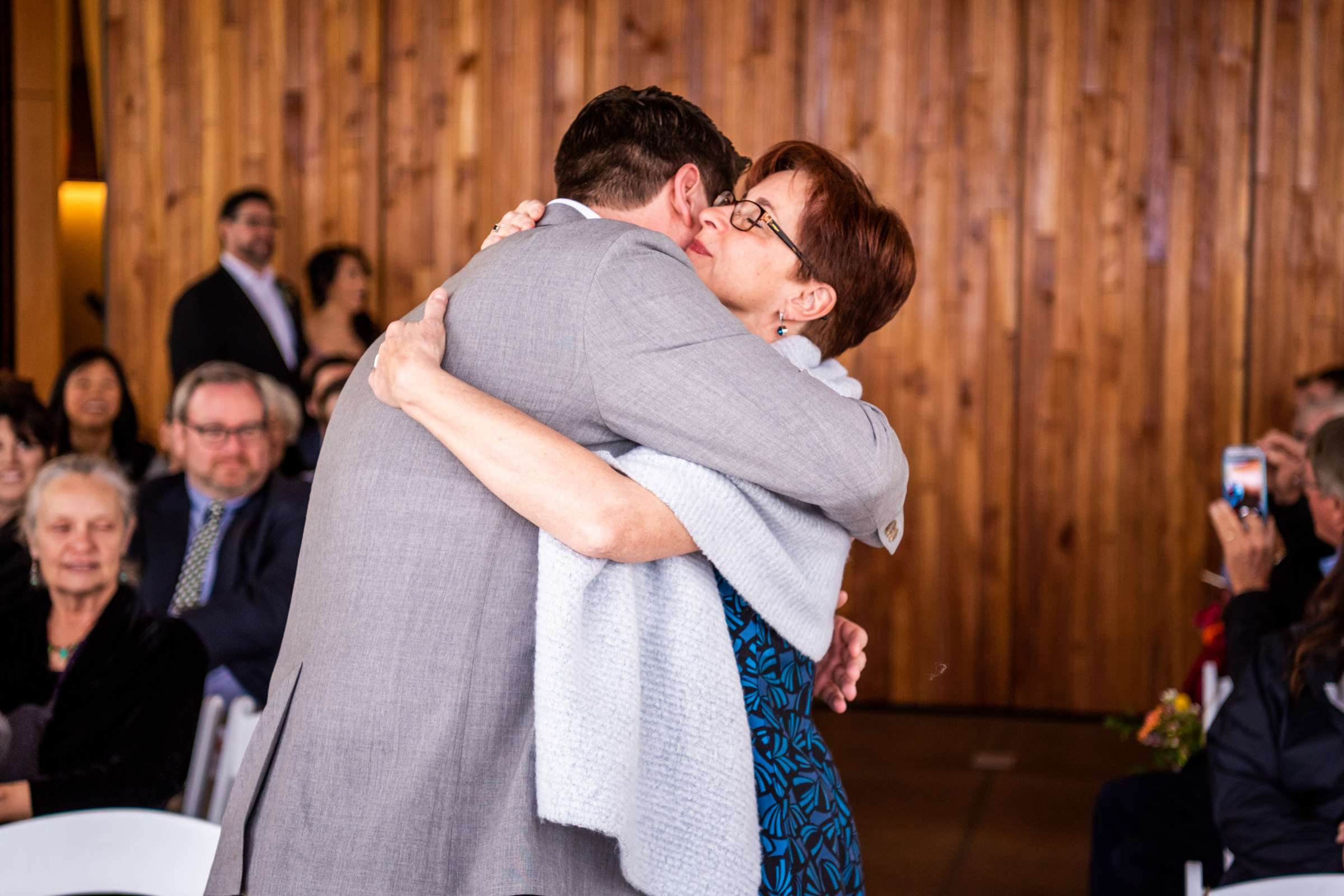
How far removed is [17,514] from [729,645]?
113 inches

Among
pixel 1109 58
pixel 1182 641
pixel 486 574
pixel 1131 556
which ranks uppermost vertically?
pixel 1109 58

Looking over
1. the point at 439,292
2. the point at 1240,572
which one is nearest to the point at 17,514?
the point at 439,292

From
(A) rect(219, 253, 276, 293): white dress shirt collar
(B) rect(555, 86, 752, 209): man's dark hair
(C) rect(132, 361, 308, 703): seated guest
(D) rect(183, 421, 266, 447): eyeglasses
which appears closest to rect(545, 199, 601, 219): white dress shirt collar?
(B) rect(555, 86, 752, 209): man's dark hair

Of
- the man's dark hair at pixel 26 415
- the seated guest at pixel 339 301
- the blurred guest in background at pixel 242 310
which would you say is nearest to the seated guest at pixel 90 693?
the man's dark hair at pixel 26 415

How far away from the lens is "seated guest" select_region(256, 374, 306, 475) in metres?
3.86

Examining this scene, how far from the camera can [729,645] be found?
4.22 ft

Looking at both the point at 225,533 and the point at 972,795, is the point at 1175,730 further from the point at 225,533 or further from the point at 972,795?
the point at 225,533

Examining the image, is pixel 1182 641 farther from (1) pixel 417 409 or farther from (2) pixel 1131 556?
(1) pixel 417 409

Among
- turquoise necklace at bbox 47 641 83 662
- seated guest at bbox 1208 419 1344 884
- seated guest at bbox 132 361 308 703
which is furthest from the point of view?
seated guest at bbox 132 361 308 703

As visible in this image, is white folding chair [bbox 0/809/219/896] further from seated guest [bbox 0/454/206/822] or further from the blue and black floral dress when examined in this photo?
the blue and black floral dress

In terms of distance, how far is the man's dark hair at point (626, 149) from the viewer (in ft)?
4.59

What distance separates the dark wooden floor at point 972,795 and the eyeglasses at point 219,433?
2.05 metres

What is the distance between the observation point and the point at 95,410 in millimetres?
4656

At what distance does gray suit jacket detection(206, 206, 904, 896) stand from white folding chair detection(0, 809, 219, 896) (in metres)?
0.58
